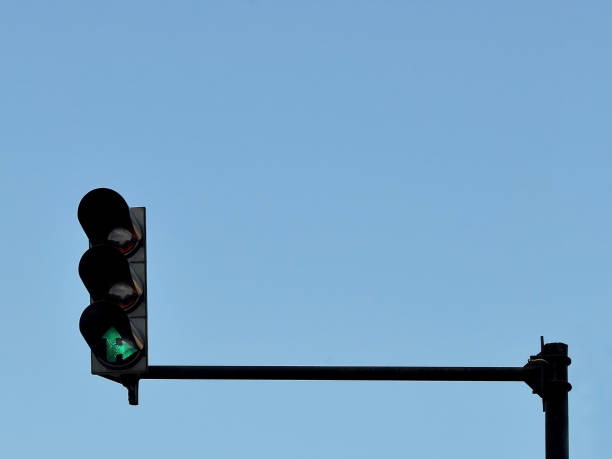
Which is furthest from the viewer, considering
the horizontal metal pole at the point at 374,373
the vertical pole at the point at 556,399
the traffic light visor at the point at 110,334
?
the horizontal metal pole at the point at 374,373

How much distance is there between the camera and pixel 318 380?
31.6 ft

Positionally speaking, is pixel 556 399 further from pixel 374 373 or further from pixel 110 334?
pixel 110 334

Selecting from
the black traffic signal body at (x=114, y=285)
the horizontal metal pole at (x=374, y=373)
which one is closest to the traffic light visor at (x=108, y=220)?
the black traffic signal body at (x=114, y=285)

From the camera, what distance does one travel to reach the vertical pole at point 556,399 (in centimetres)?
947

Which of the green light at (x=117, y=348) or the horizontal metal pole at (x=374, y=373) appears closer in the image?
the green light at (x=117, y=348)

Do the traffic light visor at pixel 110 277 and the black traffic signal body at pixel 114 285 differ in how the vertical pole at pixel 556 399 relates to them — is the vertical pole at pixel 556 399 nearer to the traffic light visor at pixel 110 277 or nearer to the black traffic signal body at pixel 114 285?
the black traffic signal body at pixel 114 285

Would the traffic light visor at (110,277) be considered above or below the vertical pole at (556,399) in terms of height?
above

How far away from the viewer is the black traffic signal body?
9383 mm

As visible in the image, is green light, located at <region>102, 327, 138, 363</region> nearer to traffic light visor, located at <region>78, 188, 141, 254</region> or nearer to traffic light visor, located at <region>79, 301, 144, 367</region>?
traffic light visor, located at <region>79, 301, 144, 367</region>

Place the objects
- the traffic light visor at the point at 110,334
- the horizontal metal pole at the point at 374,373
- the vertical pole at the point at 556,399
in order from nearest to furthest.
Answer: the traffic light visor at the point at 110,334 → the vertical pole at the point at 556,399 → the horizontal metal pole at the point at 374,373

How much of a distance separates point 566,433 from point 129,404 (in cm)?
309

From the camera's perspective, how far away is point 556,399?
9.62 metres

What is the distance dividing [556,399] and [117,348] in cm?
309

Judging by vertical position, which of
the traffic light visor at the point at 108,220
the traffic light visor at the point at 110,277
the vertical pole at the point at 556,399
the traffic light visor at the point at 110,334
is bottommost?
the vertical pole at the point at 556,399
